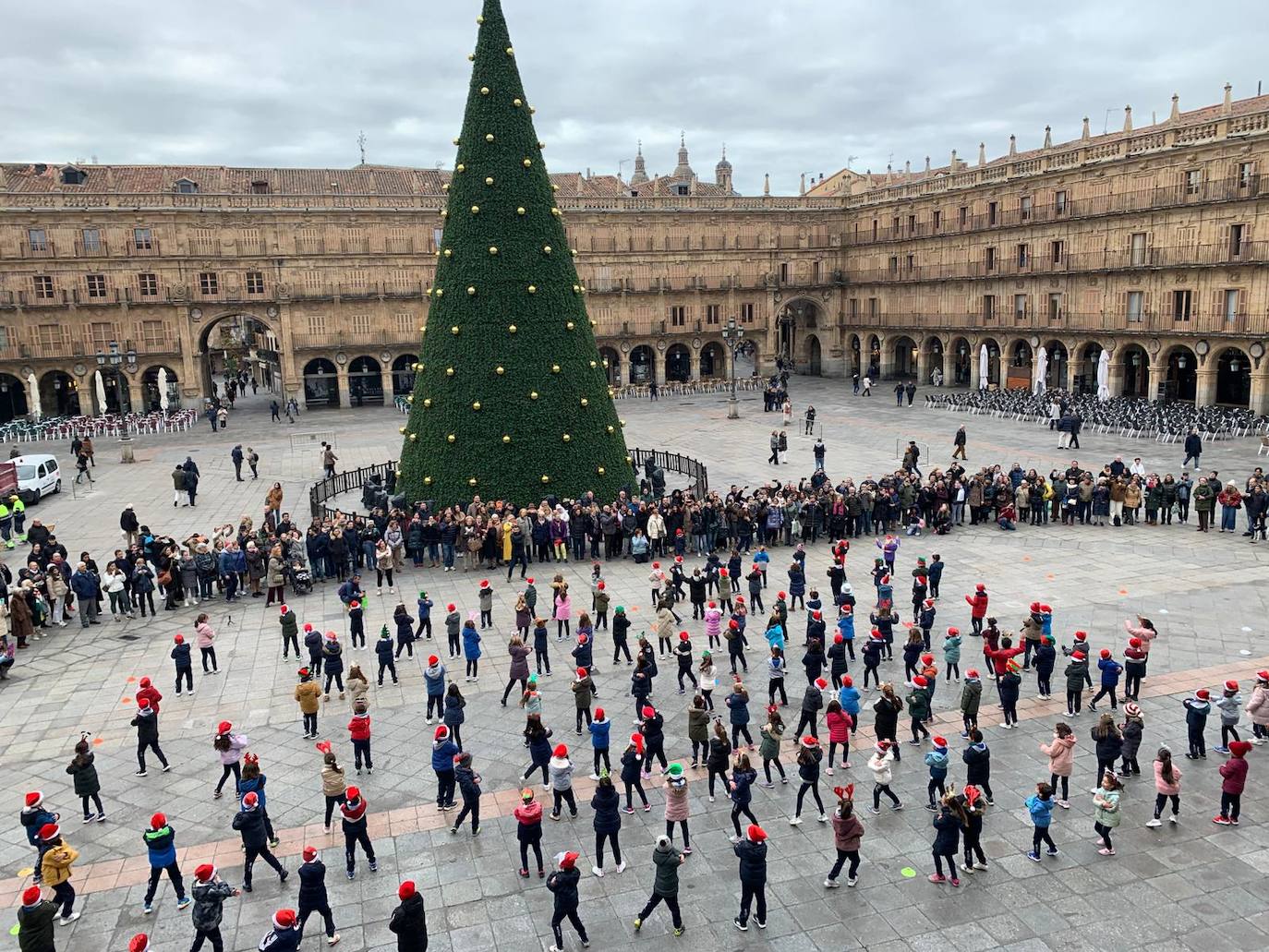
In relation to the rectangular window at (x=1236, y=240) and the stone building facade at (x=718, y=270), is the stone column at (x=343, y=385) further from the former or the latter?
the rectangular window at (x=1236, y=240)

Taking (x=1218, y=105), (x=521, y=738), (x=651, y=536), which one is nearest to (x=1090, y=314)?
(x=1218, y=105)

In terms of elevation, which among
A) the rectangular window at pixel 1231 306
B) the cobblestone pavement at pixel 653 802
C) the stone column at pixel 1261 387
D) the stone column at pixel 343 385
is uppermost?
the rectangular window at pixel 1231 306

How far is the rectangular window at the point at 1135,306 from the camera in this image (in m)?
41.8

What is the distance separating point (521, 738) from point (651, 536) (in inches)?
348

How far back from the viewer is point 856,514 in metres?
21.8

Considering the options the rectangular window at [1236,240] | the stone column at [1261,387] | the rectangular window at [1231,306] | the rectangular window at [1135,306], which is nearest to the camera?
the stone column at [1261,387]

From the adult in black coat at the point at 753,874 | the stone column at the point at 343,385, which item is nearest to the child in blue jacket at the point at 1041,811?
the adult in black coat at the point at 753,874

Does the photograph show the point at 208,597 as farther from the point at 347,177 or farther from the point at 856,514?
the point at 347,177

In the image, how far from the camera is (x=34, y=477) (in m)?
27.9

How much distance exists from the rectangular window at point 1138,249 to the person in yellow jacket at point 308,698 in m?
42.0

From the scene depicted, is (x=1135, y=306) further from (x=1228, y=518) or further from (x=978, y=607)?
(x=978, y=607)

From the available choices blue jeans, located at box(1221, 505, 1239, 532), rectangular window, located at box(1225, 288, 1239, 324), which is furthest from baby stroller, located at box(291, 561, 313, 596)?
rectangular window, located at box(1225, 288, 1239, 324)

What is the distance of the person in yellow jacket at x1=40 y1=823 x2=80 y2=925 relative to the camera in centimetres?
847

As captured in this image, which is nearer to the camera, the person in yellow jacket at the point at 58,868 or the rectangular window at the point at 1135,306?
the person in yellow jacket at the point at 58,868
